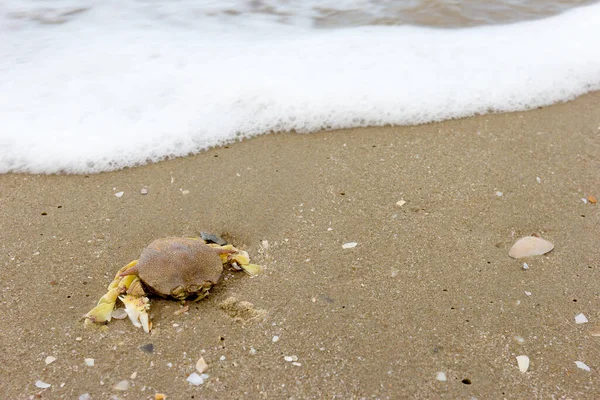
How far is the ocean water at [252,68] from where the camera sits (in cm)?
313

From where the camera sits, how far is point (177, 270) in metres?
1.97

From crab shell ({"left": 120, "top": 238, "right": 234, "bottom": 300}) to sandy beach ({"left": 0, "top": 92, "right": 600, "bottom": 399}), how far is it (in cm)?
9

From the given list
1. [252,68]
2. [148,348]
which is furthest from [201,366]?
[252,68]

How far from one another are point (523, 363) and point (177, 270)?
1.33 m

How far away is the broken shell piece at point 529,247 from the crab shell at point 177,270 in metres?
1.32

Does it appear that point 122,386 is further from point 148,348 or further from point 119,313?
point 119,313

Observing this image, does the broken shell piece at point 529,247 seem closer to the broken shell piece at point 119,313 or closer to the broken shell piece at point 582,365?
the broken shell piece at point 582,365

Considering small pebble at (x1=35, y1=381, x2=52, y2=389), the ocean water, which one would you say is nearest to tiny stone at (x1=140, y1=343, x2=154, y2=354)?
small pebble at (x1=35, y1=381, x2=52, y2=389)

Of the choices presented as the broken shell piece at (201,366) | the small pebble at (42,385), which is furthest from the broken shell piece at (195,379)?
the small pebble at (42,385)

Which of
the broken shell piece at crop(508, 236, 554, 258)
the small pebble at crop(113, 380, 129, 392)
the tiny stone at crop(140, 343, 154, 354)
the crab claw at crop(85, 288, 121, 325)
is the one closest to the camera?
the small pebble at crop(113, 380, 129, 392)

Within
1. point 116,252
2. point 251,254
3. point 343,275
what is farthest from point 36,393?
point 343,275

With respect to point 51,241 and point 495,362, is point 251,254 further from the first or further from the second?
point 495,362

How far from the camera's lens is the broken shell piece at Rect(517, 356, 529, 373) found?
181 cm

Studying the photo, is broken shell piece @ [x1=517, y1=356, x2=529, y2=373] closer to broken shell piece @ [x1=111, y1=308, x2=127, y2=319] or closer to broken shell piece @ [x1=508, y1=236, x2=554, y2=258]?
broken shell piece @ [x1=508, y1=236, x2=554, y2=258]
